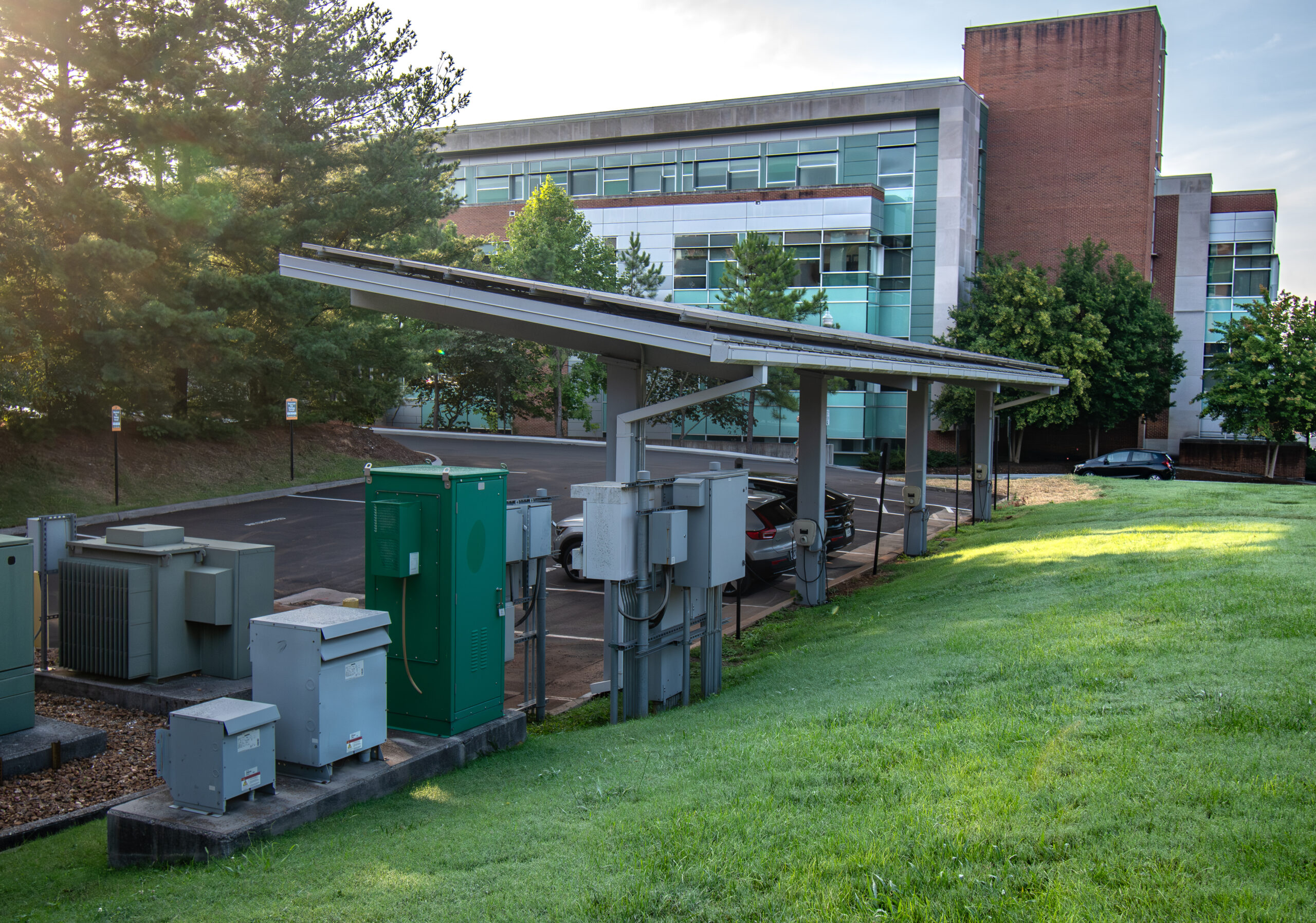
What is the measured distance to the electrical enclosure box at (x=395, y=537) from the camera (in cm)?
645

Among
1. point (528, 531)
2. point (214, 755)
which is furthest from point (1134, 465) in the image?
point (214, 755)

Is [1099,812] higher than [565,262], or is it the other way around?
[565,262]

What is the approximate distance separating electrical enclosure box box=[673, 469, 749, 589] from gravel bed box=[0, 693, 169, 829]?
3854 mm

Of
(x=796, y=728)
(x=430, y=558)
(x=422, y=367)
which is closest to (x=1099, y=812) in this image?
(x=796, y=728)

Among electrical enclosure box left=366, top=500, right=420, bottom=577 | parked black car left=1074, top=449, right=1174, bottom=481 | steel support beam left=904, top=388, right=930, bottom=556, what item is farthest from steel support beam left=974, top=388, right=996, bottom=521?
electrical enclosure box left=366, top=500, right=420, bottom=577

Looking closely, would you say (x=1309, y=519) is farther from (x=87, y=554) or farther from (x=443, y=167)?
(x=443, y=167)

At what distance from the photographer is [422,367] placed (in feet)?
95.8

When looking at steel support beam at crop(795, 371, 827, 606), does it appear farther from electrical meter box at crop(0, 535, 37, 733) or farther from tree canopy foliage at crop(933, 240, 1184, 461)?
tree canopy foliage at crop(933, 240, 1184, 461)

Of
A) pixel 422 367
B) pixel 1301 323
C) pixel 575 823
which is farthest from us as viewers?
pixel 1301 323

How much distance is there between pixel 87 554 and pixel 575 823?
6.49 metres

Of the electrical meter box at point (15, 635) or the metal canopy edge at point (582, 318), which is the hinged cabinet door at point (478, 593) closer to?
the metal canopy edge at point (582, 318)

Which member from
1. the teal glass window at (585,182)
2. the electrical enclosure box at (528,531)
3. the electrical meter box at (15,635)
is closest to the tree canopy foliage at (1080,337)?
the teal glass window at (585,182)

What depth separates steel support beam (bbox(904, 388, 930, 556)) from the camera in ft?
59.9

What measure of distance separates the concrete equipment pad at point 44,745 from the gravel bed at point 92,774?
0.17 ft
